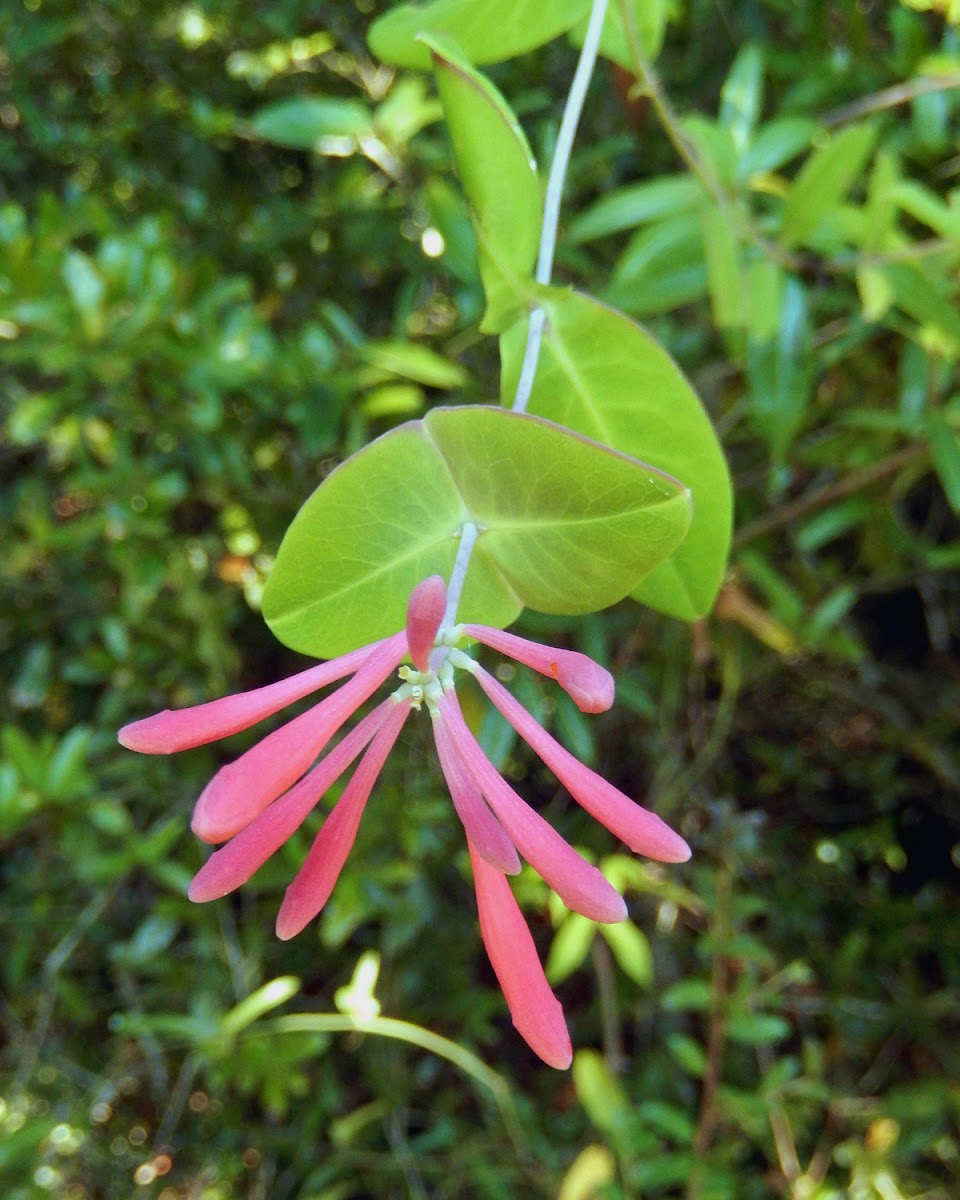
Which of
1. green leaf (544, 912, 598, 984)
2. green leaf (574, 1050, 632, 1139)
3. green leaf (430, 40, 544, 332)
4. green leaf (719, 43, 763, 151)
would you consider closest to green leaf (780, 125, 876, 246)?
green leaf (719, 43, 763, 151)

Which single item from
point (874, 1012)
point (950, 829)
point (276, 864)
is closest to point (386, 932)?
point (276, 864)

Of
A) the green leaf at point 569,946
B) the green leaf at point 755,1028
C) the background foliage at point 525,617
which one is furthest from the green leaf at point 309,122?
the green leaf at point 755,1028

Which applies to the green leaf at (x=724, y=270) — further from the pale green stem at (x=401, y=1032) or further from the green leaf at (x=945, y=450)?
the pale green stem at (x=401, y=1032)

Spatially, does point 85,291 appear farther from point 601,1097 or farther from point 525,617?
point 601,1097

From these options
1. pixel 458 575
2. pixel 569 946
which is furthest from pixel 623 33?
pixel 569 946

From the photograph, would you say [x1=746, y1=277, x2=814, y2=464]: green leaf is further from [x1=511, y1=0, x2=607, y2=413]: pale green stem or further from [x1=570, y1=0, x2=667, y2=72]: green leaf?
[x1=511, y1=0, x2=607, y2=413]: pale green stem

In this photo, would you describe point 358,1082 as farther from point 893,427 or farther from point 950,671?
point 893,427
